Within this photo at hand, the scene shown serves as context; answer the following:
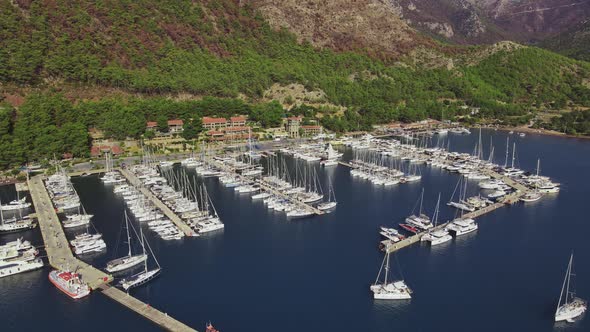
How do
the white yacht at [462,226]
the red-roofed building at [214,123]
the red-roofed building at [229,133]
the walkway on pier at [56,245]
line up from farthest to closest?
the red-roofed building at [214,123]
the red-roofed building at [229,133]
the white yacht at [462,226]
the walkway on pier at [56,245]

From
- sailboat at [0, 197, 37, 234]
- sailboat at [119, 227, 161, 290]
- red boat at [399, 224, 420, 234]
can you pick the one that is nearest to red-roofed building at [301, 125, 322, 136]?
red boat at [399, 224, 420, 234]

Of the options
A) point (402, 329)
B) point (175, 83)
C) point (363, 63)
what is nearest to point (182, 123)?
point (175, 83)

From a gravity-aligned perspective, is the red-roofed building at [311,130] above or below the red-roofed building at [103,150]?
above

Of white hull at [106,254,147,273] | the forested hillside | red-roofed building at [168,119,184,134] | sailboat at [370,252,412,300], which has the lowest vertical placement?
sailboat at [370,252,412,300]

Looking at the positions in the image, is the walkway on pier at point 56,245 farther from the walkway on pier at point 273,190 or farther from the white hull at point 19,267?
the walkway on pier at point 273,190

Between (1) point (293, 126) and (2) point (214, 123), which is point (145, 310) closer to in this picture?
(2) point (214, 123)

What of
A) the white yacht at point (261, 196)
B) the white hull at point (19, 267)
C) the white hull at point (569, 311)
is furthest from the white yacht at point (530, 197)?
the white hull at point (19, 267)

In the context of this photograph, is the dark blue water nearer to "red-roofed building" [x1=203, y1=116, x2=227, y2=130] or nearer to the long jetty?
the long jetty
